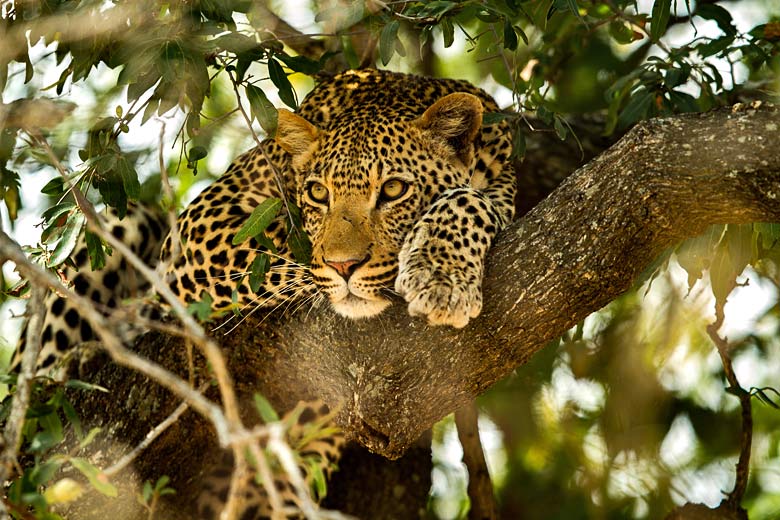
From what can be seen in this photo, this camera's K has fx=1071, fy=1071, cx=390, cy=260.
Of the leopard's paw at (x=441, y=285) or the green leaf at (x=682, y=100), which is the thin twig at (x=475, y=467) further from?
the green leaf at (x=682, y=100)

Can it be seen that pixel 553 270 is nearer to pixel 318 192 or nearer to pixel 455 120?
pixel 455 120

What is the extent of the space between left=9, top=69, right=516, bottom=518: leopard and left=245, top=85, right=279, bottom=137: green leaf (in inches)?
2.1

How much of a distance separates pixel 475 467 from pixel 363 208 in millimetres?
2324

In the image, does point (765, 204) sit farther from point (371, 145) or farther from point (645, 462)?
point (645, 462)

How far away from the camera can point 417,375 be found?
5332 millimetres

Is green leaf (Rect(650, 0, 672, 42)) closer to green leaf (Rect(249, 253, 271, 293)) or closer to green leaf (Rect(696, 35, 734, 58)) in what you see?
green leaf (Rect(696, 35, 734, 58))

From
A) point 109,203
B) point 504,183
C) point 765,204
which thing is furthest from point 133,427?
point 765,204

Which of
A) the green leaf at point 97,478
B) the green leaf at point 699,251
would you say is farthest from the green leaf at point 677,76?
the green leaf at point 97,478

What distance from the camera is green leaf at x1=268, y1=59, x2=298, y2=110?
5.47 m

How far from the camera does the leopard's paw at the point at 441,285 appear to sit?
5.05m

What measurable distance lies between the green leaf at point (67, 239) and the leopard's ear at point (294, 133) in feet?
5.10

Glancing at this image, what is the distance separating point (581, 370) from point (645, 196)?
3569 mm

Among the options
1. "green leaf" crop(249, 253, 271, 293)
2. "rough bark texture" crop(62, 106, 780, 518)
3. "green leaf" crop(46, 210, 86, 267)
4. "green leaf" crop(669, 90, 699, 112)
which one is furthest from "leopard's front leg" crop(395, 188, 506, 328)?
"green leaf" crop(46, 210, 86, 267)

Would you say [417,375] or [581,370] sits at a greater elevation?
[417,375]
